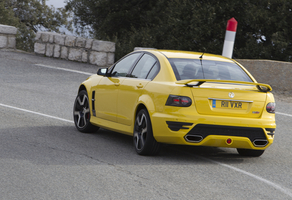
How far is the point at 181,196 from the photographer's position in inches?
189

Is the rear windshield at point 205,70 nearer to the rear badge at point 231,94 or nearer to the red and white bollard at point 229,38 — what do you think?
the rear badge at point 231,94

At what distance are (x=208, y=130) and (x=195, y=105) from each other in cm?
35

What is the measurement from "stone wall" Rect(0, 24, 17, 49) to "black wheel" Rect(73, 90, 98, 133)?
1359 centimetres

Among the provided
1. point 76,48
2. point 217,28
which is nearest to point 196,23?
point 217,28

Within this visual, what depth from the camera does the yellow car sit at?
241 inches

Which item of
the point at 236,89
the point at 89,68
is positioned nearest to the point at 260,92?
the point at 236,89

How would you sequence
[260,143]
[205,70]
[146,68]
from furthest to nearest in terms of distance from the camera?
[146,68], [205,70], [260,143]

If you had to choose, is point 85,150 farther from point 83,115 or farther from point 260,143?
point 260,143

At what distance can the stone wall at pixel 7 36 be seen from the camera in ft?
68.3

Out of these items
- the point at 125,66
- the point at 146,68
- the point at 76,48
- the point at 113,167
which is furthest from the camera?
the point at 76,48

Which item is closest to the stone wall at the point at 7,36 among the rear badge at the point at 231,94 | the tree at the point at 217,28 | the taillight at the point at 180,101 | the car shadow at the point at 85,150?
the tree at the point at 217,28

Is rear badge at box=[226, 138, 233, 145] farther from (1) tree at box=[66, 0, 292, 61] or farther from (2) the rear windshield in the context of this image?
(1) tree at box=[66, 0, 292, 61]

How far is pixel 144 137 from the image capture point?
6.55 meters

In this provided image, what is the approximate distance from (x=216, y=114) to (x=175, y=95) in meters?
0.57
